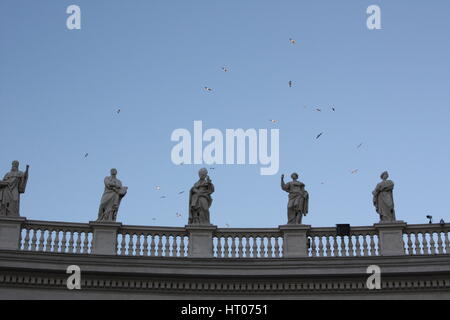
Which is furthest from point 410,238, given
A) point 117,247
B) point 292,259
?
point 117,247

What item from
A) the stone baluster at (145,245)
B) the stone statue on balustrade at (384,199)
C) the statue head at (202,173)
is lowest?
the stone baluster at (145,245)

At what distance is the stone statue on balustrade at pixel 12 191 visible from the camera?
3441 centimetres

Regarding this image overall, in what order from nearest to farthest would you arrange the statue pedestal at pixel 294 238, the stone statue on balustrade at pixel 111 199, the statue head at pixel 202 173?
the statue pedestal at pixel 294 238 < the stone statue on balustrade at pixel 111 199 < the statue head at pixel 202 173

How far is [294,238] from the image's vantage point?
34.1 m

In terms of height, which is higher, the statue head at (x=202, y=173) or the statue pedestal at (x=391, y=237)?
the statue head at (x=202, y=173)

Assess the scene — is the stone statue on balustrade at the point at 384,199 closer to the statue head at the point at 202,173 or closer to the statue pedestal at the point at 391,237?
the statue pedestal at the point at 391,237

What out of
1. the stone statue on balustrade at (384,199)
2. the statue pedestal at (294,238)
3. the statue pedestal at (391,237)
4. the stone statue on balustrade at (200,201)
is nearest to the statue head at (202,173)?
the stone statue on balustrade at (200,201)

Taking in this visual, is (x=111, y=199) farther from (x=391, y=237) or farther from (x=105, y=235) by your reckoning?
(x=391, y=237)

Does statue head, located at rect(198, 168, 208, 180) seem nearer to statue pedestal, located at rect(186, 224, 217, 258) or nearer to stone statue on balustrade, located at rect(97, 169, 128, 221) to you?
statue pedestal, located at rect(186, 224, 217, 258)

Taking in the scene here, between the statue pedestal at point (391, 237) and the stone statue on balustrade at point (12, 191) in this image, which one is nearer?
the statue pedestal at point (391, 237)

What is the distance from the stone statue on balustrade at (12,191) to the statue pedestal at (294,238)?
28.6 ft
